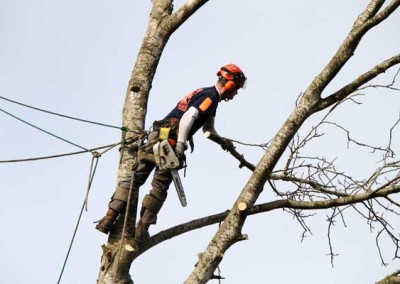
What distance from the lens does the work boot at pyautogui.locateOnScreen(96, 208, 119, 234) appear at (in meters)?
4.93

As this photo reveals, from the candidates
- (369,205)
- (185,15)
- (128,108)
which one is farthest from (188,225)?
(185,15)

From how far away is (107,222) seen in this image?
4.94 meters

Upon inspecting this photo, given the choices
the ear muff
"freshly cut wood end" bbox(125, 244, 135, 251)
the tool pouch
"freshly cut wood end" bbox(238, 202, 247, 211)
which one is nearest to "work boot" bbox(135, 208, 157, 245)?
"freshly cut wood end" bbox(125, 244, 135, 251)

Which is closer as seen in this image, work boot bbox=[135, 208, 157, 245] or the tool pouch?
work boot bbox=[135, 208, 157, 245]

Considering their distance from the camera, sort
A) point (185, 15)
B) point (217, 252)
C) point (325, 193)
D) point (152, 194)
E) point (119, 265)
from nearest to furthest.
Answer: point (217, 252)
point (119, 265)
point (152, 194)
point (325, 193)
point (185, 15)

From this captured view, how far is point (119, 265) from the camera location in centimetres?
470

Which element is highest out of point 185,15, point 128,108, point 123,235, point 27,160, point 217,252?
point 185,15

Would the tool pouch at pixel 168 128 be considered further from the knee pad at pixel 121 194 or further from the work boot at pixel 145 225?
the work boot at pixel 145 225

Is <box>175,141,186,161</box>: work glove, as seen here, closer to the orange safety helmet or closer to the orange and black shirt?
the orange and black shirt

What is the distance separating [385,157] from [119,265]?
2311 millimetres

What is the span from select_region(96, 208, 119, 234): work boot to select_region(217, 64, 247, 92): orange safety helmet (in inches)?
55.0

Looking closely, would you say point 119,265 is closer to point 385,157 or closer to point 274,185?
point 274,185

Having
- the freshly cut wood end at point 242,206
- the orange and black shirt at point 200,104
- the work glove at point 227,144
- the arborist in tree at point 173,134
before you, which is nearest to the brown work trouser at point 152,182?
the arborist in tree at point 173,134

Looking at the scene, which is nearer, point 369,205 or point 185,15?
point 369,205
